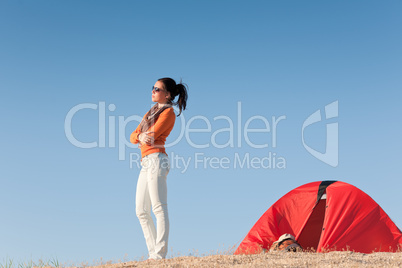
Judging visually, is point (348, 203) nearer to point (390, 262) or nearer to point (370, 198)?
point (370, 198)

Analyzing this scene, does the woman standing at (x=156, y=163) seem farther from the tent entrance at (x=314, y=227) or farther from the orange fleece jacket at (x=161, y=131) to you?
the tent entrance at (x=314, y=227)

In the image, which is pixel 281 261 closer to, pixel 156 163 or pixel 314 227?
pixel 156 163

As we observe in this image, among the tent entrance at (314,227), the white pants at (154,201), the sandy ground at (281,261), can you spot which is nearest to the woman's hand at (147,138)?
the white pants at (154,201)

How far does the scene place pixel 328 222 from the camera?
954 centimetres

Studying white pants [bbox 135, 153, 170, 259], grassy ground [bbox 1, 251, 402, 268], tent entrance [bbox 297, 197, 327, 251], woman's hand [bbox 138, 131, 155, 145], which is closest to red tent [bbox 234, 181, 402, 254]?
tent entrance [bbox 297, 197, 327, 251]

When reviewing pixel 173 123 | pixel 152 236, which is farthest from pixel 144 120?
pixel 152 236

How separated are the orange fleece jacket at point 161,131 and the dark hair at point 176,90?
0.39 metres

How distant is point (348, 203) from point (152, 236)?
14.9 ft

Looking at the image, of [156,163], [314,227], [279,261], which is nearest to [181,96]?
[156,163]

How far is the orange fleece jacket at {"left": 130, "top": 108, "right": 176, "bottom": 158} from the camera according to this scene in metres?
7.35

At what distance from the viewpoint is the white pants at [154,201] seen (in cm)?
716

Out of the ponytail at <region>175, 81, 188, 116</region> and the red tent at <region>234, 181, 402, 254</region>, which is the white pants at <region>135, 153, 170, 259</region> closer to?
the ponytail at <region>175, 81, 188, 116</region>

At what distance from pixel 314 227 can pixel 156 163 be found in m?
4.91

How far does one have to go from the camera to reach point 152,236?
24.4ft
